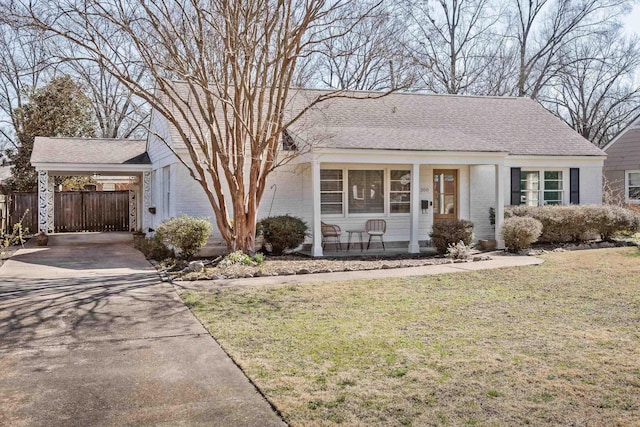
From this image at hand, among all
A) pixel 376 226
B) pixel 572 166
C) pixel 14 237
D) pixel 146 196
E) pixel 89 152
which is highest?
pixel 89 152

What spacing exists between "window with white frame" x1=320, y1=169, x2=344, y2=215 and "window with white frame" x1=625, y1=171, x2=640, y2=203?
44.5ft

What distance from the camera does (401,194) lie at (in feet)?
56.6

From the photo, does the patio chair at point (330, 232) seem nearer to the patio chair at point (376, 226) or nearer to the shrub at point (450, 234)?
the patio chair at point (376, 226)

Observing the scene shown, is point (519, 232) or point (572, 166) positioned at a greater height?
point (572, 166)

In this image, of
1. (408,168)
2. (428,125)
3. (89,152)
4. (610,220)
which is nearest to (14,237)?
(89,152)

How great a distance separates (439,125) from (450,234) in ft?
18.3

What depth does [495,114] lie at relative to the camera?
67.1 feet

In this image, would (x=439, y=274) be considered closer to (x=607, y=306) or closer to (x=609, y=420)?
A: (x=607, y=306)

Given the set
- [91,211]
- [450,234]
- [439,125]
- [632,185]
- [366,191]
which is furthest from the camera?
[91,211]

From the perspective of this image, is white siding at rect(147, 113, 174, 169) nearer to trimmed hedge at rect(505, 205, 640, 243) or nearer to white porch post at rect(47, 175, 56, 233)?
white porch post at rect(47, 175, 56, 233)

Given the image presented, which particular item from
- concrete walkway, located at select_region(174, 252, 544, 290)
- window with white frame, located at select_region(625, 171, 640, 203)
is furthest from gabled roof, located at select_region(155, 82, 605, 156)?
window with white frame, located at select_region(625, 171, 640, 203)

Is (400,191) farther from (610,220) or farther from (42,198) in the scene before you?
(42,198)

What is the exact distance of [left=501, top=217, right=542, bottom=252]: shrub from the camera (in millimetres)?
14898

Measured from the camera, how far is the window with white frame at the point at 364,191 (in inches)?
653
